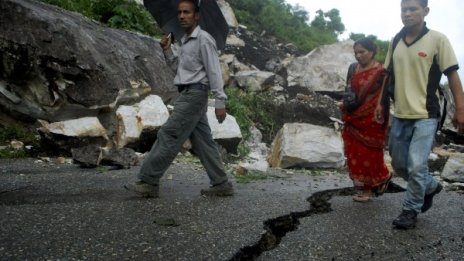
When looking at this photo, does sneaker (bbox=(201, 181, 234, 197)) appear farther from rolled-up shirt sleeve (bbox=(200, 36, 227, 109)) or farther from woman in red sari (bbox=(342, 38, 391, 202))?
woman in red sari (bbox=(342, 38, 391, 202))

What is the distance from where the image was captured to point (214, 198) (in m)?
3.70

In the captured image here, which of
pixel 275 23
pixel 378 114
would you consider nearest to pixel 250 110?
pixel 378 114

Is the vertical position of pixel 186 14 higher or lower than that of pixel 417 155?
higher

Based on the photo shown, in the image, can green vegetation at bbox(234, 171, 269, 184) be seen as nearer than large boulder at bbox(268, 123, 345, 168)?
Yes

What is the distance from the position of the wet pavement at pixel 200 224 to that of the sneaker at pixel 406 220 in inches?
2.0

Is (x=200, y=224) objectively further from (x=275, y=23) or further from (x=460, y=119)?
(x=275, y=23)

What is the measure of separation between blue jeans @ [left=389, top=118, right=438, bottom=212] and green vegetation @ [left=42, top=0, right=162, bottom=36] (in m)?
6.99

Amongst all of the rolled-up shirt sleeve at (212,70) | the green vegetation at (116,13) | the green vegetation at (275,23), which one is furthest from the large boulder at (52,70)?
the green vegetation at (275,23)

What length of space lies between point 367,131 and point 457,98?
41.8 inches

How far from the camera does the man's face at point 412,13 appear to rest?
3.11m

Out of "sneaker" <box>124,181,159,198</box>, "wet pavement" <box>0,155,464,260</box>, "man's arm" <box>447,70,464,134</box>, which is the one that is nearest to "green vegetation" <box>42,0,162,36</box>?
"wet pavement" <box>0,155,464,260</box>

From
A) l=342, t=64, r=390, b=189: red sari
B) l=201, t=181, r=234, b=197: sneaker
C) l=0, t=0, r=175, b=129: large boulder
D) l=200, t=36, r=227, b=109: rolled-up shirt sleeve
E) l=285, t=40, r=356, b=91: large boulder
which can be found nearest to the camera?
l=200, t=36, r=227, b=109: rolled-up shirt sleeve

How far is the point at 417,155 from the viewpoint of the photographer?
3061 millimetres

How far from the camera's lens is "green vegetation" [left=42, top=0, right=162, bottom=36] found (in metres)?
8.88
